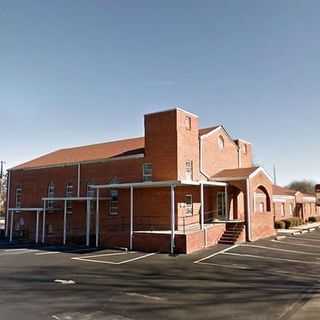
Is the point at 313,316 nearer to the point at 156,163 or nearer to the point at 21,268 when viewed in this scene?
the point at 21,268

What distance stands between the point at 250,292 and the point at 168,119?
1639 cm

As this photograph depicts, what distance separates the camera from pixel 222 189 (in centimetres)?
2947

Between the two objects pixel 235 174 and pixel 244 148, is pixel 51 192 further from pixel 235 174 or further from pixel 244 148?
pixel 244 148

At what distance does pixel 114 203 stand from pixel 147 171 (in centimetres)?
381

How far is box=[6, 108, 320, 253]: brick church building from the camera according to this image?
2497 cm

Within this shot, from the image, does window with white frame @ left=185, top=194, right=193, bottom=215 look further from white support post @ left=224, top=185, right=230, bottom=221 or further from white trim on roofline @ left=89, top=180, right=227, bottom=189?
white support post @ left=224, top=185, right=230, bottom=221

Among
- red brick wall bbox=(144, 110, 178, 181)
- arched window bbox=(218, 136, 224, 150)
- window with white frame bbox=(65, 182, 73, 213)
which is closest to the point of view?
A: red brick wall bbox=(144, 110, 178, 181)

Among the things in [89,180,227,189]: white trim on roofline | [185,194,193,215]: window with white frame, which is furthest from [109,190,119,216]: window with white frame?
[185,194,193,215]: window with white frame

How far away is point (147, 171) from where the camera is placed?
27953mm

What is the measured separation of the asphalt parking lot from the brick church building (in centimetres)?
338

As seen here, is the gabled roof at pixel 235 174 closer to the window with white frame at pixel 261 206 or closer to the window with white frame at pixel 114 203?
the window with white frame at pixel 261 206

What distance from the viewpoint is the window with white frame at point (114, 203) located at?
29266mm

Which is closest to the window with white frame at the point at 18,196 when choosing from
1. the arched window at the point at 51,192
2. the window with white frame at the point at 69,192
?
the arched window at the point at 51,192

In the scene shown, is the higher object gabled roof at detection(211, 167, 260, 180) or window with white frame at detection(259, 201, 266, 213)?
gabled roof at detection(211, 167, 260, 180)
